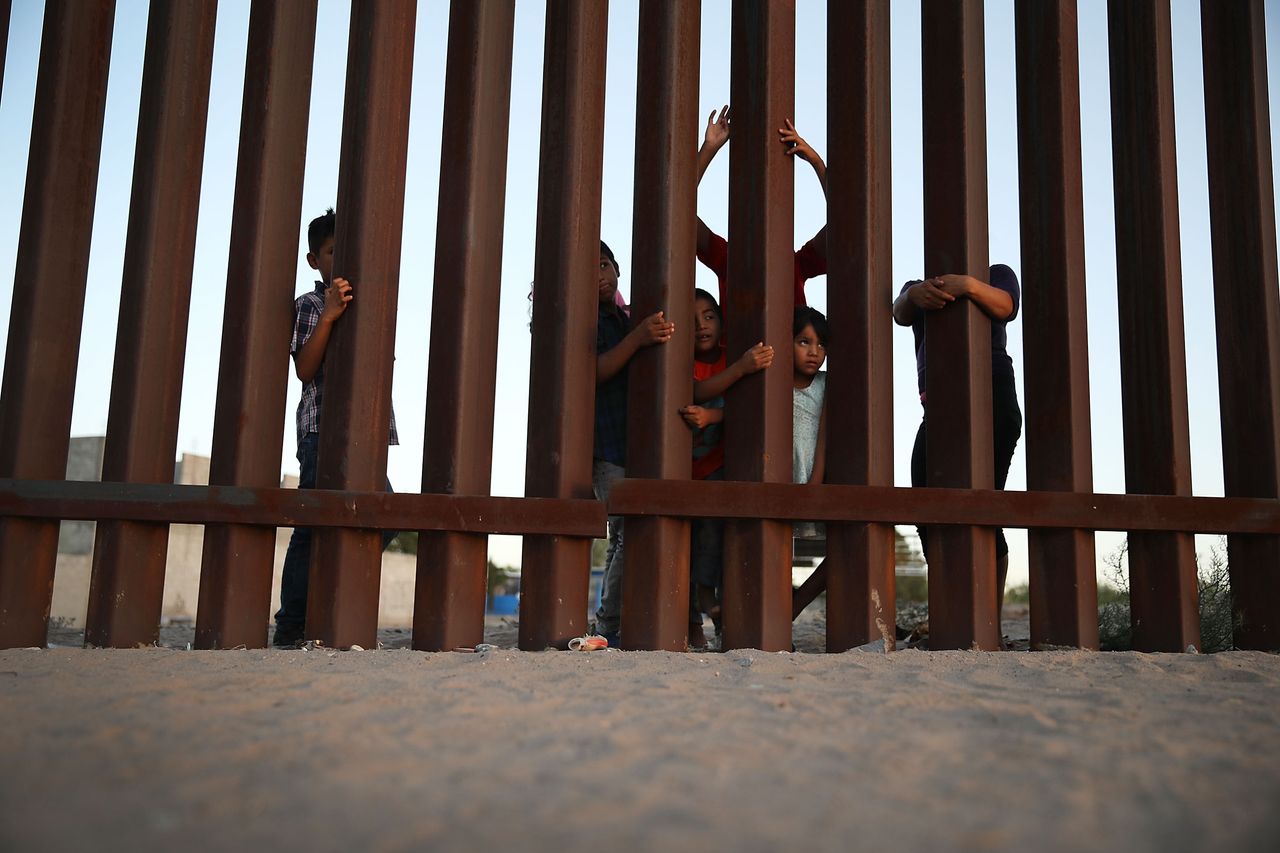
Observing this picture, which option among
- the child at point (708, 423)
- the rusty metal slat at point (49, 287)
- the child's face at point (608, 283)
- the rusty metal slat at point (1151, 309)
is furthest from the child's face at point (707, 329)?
the rusty metal slat at point (49, 287)

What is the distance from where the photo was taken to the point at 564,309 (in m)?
3.47

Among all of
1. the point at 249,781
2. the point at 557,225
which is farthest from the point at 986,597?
the point at 249,781

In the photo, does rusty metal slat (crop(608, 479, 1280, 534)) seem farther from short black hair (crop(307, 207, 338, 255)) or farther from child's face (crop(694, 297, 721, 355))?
short black hair (crop(307, 207, 338, 255))

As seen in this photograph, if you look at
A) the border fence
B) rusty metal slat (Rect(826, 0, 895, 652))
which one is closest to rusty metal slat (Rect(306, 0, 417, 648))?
the border fence

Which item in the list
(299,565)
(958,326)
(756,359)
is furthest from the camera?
(299,565)

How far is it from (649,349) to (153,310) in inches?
64.0

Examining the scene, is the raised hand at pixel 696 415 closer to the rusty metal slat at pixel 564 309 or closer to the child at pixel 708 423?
the child at pixel 708 423

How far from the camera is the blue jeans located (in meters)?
3.76

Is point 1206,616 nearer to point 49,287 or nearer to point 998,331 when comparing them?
point 998,331

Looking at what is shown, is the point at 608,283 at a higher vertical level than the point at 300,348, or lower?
higher

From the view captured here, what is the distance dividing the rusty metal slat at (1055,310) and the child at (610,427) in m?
1.37

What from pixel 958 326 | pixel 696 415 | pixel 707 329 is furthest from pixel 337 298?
pixel 958 326

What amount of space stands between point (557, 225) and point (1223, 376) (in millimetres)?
2356

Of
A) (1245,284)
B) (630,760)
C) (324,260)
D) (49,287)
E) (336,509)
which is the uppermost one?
(324,260)
